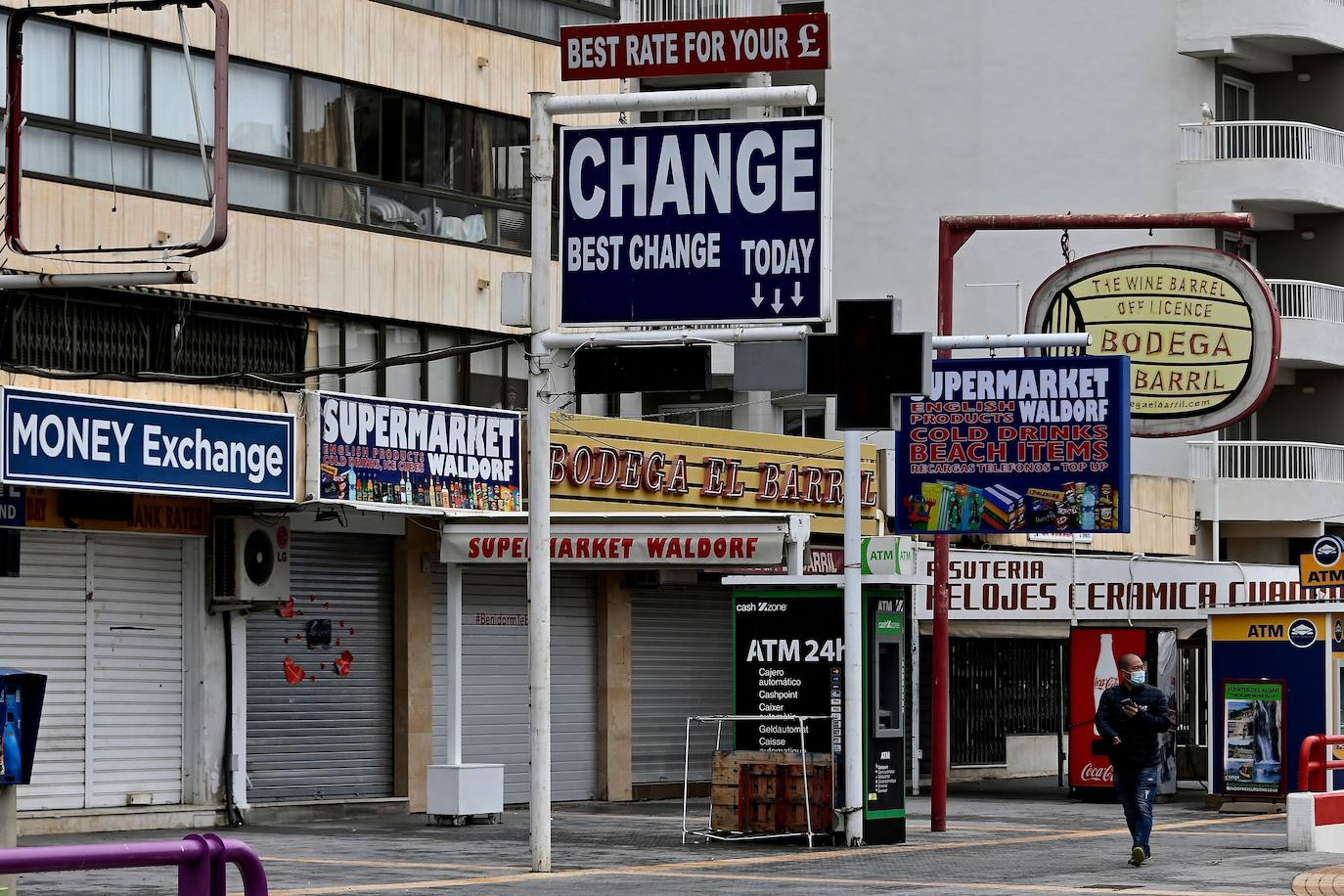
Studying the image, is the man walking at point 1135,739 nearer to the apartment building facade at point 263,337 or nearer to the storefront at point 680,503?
the apartment building facade at point 263,337

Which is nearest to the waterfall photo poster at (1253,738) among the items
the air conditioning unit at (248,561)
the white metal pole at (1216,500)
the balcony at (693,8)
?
the air conditioning unit at (248,561)

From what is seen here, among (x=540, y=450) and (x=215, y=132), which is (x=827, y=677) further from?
(x=215, y=132)

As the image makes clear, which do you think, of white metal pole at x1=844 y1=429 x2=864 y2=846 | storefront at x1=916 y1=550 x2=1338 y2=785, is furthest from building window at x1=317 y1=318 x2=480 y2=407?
storefront at x1=916 y1=550 x2=1338 y2=785

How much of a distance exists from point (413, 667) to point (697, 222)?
9.51 meters

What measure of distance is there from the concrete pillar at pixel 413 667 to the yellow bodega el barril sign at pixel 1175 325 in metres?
7.37

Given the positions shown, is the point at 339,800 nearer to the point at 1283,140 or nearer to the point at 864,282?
the point at 864,282

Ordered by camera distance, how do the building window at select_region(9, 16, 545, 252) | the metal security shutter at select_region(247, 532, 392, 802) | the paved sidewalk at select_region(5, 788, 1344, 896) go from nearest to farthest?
the paved sidewalk at select_region(5, 788, 1344, 896) < the building window at select_region(9, 16, 545, 252) < the metal security shutter at select_region(247, 532, 392, 802)

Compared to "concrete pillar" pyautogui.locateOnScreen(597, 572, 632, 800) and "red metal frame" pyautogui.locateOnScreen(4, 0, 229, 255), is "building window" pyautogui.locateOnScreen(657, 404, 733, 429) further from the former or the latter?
"red metal frame" pyautogui.locateOnScreen(4, 0, 229, 255)

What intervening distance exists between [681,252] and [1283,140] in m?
29.2

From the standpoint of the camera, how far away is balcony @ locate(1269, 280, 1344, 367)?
44469 mm

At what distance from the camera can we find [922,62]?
46188 mm

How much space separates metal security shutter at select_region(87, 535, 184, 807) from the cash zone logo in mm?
11262

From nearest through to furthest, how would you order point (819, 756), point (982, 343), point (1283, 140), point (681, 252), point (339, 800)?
1. point (681, 252)
2. point (819, 756)
3. point (982, 343)
4. point (339, 800)
5. point (1283, 140)

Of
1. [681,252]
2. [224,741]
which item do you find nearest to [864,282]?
[224,741]
